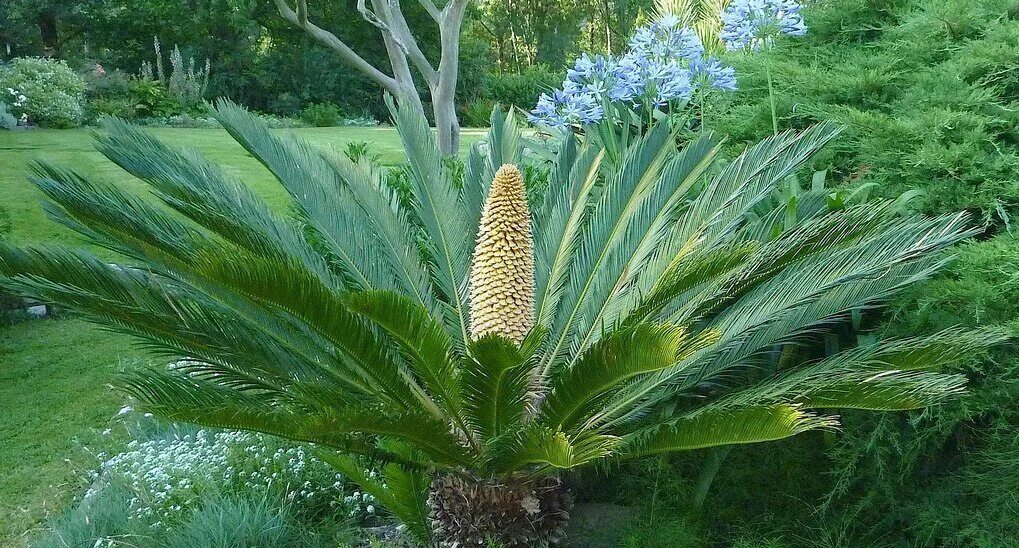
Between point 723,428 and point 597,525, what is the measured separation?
1247mm

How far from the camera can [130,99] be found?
17453mm

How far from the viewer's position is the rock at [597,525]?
3365 mm

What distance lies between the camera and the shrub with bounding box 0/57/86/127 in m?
14.2

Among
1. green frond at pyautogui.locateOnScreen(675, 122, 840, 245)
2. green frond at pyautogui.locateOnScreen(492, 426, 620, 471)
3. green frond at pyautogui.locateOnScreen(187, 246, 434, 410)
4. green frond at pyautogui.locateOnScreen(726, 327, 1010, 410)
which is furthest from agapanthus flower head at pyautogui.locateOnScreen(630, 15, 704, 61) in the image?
green frond at pyautogui.locateOnScreen(187, 246, 434, 410)

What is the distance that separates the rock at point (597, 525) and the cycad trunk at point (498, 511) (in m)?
0.35

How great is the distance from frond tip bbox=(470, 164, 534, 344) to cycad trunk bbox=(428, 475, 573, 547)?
53 centimetres

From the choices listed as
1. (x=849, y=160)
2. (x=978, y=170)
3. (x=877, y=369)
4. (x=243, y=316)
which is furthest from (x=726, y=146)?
(x=243, y=316)

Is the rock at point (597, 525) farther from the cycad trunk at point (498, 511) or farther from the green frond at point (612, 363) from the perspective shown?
the green frond at point (612, 363)

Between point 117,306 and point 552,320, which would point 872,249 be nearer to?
point 552,320

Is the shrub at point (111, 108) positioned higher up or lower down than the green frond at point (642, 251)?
lower down

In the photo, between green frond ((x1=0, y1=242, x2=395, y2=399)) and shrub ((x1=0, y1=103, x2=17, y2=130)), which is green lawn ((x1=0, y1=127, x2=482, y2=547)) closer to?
green frond ((x1=0, y1=242, x2=395, y2=399))

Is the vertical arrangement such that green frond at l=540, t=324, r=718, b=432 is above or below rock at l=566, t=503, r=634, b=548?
above

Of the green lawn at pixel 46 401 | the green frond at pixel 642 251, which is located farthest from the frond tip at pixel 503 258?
the green lawn at pixel 46 401

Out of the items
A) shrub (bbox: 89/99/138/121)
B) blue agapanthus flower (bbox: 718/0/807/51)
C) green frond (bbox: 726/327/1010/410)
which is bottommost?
shrub (bbox: 89/99/138/121)
